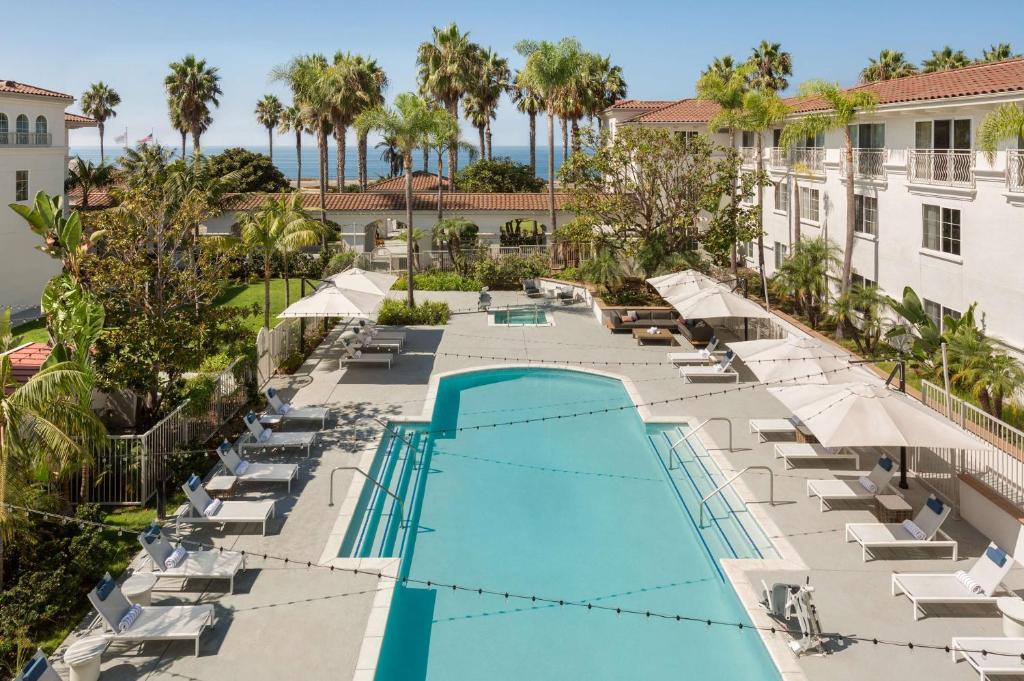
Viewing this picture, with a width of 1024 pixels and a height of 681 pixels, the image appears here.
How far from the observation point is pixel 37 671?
906 centimetres

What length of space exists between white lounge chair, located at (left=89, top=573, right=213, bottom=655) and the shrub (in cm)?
2073

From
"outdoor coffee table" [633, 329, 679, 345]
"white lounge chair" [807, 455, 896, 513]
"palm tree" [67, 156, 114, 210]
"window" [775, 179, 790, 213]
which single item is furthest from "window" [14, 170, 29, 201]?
"white lounge chair" [807, 455, 896, 513]

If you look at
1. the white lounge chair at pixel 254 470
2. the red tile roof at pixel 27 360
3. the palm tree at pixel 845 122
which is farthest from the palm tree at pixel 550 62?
the white lounge chair at pixel 254 470

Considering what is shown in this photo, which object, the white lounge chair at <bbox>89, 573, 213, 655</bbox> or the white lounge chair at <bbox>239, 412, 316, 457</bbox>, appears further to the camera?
the white lounge chair at <bbox>239, 412, 316, 457</bbox>

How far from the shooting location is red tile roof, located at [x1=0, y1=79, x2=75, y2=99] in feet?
113

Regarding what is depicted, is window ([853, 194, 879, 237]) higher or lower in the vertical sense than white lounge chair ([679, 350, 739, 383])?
higher

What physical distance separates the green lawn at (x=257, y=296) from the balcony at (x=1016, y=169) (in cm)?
2398

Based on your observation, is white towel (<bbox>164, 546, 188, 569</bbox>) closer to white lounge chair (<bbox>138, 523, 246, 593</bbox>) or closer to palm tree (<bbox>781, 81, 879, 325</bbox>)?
white lounge chair (<bbox>138, 523, 246, 593</bbox>)

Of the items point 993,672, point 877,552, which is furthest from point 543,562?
point 993,672

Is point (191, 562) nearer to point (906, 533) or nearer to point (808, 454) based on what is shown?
point (906, 533)

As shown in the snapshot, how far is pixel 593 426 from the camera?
2062 centimetres

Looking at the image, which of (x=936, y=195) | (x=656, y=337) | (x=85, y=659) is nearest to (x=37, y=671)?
(x=85, y=659)

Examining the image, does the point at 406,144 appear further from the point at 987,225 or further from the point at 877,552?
the point at 877,552

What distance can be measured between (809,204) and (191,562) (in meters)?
27.9
